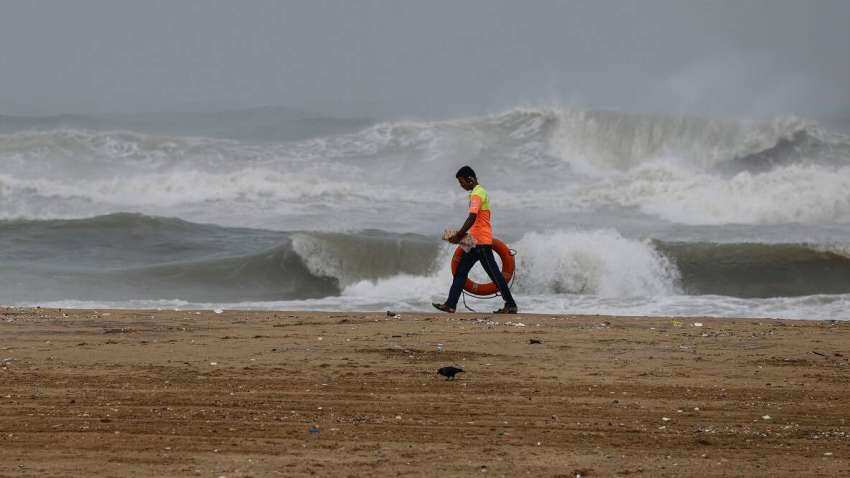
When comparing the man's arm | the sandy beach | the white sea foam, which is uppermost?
the white sea foam

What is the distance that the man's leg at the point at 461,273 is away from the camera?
11.8 metres

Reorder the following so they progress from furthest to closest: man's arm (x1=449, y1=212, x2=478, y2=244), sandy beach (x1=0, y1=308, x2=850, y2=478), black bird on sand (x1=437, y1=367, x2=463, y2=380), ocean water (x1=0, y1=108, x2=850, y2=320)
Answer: ocean water (x1=0, y1=108, x2=850, y2=320) → man's arm (x1=449, y1=212, x2=478, y2=244) → black bird on sand (x1=437, y1=367, x2=463, y2=380) → sandy beach (x1=0, y1=308, x2=850, y2=478)

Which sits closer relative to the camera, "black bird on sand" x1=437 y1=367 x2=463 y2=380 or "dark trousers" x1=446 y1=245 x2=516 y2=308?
"black bird on sand" x1=437 y1=367 x2=463 y2=380

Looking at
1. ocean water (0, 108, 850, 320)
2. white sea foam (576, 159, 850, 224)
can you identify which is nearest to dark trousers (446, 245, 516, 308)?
ocean water (0, 108, 850, 320)

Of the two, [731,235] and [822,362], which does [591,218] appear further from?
[822,362]

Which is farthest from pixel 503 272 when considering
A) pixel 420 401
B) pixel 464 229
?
pixel 420 401

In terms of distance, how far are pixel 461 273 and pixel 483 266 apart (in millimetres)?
226

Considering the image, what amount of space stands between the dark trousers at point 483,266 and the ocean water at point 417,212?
177 cm

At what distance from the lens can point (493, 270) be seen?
1185cm

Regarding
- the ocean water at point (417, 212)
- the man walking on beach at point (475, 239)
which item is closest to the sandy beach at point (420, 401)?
the man walking on beach at point (475, 239)

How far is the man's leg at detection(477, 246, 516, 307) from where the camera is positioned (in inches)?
460

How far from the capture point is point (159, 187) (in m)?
28.7

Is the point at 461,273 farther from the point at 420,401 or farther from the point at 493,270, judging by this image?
the point at 420,401

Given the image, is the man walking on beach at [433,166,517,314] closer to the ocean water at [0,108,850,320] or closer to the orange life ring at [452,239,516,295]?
the orange life ring at [452,239,516,295]
